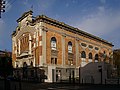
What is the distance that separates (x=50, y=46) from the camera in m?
52.0

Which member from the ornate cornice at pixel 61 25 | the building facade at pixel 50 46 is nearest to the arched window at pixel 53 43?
the building facade at pixel 50 46

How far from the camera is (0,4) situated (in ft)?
77.1

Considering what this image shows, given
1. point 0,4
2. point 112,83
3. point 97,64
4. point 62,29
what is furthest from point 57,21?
point 0,4

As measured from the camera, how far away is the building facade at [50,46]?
5012 centimetres

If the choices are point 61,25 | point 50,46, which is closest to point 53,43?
point 50,46

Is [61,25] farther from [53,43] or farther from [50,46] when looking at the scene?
[50,46]

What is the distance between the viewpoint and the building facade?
1973 inches

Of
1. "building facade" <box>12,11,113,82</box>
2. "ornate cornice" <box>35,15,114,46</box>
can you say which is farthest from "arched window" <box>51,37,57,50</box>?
"ornate cornice" <box>35,15,114,46</box>

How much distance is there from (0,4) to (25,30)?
33.1 metres

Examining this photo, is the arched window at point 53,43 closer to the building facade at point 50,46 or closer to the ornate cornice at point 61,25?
the building facade at point 50,46

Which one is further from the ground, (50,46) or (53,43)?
(53,43)

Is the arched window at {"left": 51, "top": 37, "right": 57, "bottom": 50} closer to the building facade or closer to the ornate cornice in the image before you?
the building facade

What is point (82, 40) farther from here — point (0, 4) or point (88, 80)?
point (0, 4)

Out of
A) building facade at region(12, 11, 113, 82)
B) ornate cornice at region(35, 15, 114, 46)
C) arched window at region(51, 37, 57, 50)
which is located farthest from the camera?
arched window at region(51, 37, 57, 50)
